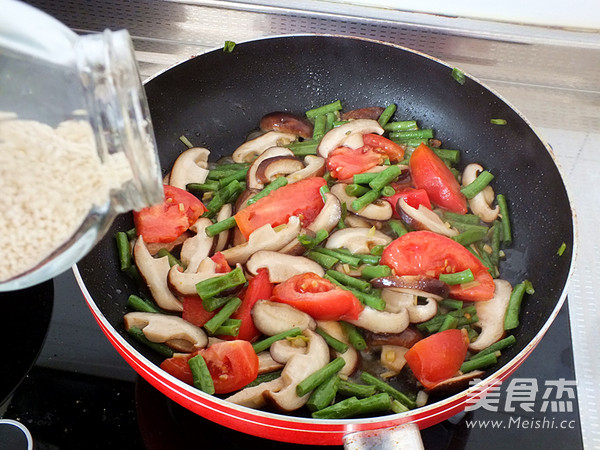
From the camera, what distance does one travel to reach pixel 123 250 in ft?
5.05

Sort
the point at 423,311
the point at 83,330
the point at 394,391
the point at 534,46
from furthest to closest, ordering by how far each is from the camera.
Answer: the point at 534,46 < the point at 83,330 < the point at 423,311 < the point at 394,391

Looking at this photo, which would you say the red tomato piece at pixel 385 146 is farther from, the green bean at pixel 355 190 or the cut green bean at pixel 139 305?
the cut green bean at pixel 139 305

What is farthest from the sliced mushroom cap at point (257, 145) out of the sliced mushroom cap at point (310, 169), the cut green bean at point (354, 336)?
the cut green bean at point (354, 336)

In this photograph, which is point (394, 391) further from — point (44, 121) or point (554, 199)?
point (44, 121)

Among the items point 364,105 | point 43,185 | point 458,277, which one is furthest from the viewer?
point 364,105

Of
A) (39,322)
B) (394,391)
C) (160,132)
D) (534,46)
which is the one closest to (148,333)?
(39,322)

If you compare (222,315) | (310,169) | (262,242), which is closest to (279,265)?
(262,242)

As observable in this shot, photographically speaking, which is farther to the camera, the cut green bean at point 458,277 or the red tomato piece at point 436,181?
the red tomato piece at point 436,181

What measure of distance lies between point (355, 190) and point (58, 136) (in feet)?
3.31

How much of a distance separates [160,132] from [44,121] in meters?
1.03

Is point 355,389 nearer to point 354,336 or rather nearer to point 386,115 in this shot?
point 354,336

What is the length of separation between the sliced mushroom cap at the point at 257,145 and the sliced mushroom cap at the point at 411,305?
0.68m

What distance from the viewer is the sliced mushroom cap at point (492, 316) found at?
1.47 m

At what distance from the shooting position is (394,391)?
1362 millimetres
